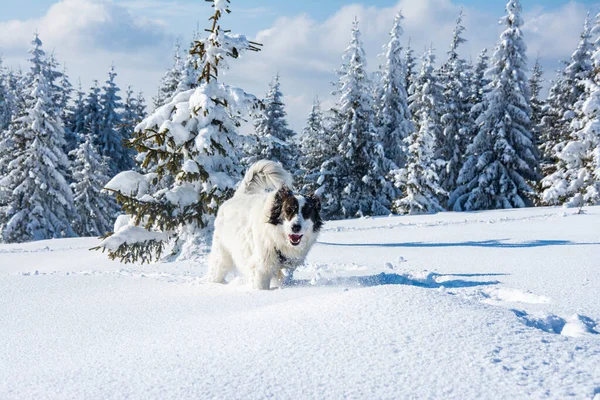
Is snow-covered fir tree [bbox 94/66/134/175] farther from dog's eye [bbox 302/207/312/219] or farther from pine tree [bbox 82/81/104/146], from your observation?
dog's eye [bbox 302/207/312/219]

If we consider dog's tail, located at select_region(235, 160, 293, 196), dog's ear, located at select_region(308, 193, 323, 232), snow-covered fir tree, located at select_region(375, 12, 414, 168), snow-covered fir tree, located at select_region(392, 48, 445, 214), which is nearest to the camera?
dog's ear, located at select_region(308, 193, 323, 232)

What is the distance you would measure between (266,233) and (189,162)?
5.13 metres

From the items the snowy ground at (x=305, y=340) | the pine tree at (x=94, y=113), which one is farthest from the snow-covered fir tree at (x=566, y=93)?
the pine tree at (x=94, y=113)

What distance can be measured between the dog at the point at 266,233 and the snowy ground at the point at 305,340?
1.32 ft

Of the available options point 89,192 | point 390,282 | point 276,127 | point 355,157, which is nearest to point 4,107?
point 89,192

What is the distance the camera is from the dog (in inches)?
→ 243

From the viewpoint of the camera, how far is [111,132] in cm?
4144

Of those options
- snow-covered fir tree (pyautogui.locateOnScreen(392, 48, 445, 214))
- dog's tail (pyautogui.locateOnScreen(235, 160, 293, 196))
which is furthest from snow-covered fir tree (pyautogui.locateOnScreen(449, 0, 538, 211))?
dog's tail (pyautogui.locateOnScreen(235, 160, 293, 196))

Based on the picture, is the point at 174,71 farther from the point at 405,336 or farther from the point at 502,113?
the point at 405,336

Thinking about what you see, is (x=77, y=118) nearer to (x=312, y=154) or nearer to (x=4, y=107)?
(x=4, y=107)

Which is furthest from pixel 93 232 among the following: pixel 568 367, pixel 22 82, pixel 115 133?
pixel 568 367

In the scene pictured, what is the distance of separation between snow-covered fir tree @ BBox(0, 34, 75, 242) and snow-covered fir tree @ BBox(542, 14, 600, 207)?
29799mm

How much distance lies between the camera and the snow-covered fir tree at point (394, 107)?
111 feet

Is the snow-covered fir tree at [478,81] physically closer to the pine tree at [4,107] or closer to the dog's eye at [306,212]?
the dog's eye at [306,212]
